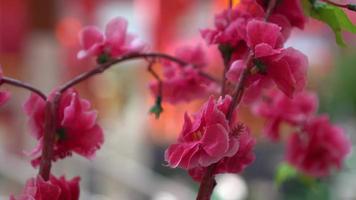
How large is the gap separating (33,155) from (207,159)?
5.5 inches

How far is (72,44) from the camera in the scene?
3504mm

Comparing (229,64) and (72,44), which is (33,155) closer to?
(229,64)

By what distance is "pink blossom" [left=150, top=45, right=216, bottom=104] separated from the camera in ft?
1.70

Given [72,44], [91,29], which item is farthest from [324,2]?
[72,44]

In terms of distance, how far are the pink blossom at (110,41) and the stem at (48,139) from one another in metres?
0.08

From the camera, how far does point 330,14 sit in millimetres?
426

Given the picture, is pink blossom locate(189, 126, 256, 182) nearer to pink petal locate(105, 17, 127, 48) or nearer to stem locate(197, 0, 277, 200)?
stem locate(197, 0, 277, 200)

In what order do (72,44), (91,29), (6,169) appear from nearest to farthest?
(91,29) → (6,169) → (72,44)

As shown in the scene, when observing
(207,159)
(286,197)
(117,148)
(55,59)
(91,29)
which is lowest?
(207,159)

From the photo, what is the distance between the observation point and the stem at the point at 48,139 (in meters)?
0.40

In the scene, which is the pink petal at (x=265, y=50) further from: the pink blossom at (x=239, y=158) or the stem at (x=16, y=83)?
the stem at (x=16, y=83)

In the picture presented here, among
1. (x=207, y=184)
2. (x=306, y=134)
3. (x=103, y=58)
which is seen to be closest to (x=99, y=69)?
(x=103, y=58)

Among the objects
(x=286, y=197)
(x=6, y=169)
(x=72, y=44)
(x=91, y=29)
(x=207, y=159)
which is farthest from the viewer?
(x=72, y=44)

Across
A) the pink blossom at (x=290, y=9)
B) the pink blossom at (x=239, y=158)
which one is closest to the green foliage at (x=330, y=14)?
the pink blossom at (x=290, y=9)
